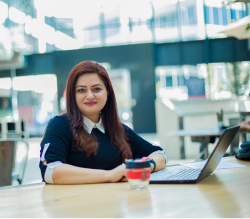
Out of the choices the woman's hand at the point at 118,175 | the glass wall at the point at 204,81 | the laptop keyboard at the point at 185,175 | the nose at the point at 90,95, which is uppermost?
the glass wall at the point at 204,81

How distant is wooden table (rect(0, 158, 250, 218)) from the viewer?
76 centimetres

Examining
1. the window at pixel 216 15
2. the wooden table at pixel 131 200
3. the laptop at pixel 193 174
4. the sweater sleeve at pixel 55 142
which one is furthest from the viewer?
the window at pixel 216 15

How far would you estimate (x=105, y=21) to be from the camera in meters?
11.7

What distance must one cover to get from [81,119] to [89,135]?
0.37 feet

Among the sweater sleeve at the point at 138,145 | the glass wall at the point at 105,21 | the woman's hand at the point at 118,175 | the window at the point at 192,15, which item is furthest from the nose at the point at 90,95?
the window at the point at 192,15

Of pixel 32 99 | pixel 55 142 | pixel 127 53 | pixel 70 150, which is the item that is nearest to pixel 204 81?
pixel 127 53

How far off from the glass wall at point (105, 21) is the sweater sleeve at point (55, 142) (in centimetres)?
1032

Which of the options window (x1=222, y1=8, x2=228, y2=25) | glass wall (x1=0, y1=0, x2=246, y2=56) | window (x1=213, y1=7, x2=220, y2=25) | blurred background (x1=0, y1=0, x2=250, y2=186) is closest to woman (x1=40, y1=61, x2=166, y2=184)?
blurred background (x1=0, y1=0, x2=250, y2=186)

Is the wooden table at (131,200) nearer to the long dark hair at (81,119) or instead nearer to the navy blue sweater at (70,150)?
the navy blue sweater at (70,150)

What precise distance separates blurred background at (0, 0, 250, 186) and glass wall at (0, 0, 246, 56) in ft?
0.13

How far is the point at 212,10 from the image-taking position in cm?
1086

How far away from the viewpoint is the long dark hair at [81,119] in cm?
146

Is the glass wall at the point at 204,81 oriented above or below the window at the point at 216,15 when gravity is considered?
below

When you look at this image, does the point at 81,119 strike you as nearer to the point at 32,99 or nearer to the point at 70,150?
the point at 70,150
